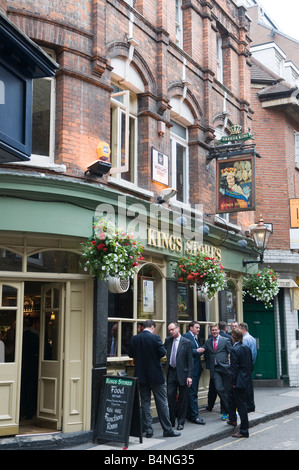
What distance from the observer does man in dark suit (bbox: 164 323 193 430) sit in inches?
380

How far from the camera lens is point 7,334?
8.76 metres

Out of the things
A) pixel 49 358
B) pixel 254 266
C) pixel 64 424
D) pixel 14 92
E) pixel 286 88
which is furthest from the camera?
pixel 286 88

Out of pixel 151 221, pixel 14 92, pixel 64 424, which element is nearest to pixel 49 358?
pixel 64 424

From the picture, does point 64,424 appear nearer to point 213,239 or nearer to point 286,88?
point 213,239

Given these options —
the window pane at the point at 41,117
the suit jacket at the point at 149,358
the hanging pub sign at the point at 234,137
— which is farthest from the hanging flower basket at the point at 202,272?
the window pane at the point at 41,117

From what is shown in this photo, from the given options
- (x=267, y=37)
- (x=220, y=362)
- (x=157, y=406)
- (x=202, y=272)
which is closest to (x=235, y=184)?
(x=202, y=272)

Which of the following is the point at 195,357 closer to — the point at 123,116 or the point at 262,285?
the point at 262,285

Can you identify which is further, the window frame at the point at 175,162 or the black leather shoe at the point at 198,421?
the window frame at the point at 175,162

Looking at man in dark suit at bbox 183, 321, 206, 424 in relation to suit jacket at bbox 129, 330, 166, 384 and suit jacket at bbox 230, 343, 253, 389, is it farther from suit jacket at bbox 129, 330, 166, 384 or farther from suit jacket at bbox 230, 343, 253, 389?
suit jacket at bbox 129, 330, 166, 384

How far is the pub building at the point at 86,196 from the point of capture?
343 inches

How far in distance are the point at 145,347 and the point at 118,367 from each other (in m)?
1.12

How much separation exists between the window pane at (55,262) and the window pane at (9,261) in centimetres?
17

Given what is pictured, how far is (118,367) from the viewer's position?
9.97 metres

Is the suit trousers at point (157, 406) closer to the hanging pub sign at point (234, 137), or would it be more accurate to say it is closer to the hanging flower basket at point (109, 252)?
the hanging flower basket at point (109, 252)
